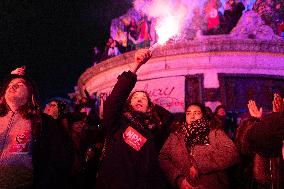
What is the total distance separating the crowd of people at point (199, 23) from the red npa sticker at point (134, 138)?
10.7m

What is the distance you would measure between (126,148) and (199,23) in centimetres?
1198

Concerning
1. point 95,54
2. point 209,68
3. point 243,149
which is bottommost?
point 243,149

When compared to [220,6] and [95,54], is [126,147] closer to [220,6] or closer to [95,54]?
[220,6]

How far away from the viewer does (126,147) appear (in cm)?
365

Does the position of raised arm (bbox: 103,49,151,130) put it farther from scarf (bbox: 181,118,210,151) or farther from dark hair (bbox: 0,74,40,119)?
scarf (bbox: 181,118,210,151)

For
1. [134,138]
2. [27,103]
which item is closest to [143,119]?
[134,138]

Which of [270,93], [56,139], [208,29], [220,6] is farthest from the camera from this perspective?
[220,6]

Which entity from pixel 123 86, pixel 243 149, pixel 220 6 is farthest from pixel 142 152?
pixel 220 6

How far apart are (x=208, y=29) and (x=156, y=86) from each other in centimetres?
353

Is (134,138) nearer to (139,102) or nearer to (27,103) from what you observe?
(139,102)

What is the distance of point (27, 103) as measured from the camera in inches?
135

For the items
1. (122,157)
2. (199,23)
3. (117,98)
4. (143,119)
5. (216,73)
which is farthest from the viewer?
(199,23)

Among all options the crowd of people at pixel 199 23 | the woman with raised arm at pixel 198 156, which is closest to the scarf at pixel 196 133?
the woman with raised arm at pixel 198 156

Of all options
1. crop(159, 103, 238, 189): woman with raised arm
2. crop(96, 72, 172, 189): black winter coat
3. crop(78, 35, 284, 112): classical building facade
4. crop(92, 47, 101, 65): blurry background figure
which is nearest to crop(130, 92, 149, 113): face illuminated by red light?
crop(96, 72, 172, 189): black winter coat
